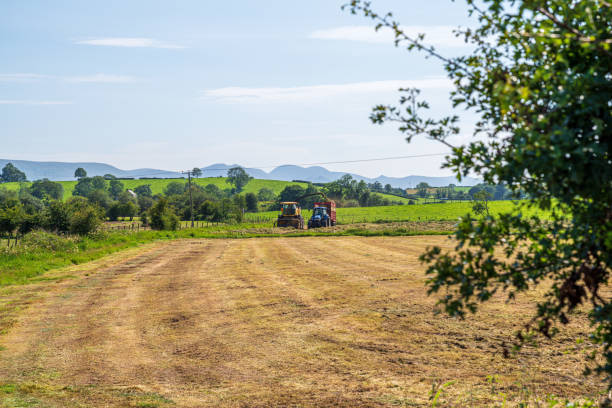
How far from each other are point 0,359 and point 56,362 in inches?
49.7

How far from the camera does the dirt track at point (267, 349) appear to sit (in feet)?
24.1

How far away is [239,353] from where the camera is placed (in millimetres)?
9352

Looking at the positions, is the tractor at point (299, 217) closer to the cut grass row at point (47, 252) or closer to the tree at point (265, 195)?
the cut grass row at point (47, 252)

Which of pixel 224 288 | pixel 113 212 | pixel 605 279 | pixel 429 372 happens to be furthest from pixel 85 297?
pixel 113 212

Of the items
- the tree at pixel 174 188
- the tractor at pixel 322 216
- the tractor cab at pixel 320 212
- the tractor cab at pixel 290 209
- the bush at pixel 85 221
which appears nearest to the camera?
the bush at pixel 85 221

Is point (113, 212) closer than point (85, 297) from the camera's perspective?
No

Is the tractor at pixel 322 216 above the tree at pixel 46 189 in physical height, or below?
below

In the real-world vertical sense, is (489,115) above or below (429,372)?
above

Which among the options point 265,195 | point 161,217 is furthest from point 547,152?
point 265,195

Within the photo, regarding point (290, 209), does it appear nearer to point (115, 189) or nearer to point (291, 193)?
point (291, 193)

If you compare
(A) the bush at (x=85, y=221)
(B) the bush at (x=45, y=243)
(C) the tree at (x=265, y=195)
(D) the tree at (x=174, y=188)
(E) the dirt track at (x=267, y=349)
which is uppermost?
(D) the tree at (x=174, y=188)

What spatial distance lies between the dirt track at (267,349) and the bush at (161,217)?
135ft

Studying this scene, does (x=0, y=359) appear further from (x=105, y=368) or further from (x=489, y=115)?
(x=489, y=115)

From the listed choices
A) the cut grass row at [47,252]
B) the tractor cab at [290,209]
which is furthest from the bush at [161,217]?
the cut grass row at [47,252]
